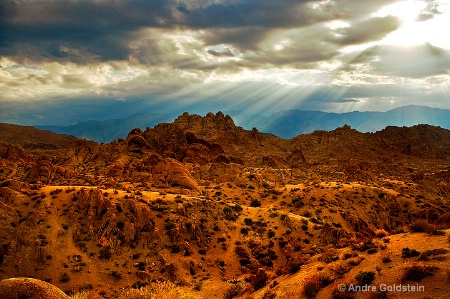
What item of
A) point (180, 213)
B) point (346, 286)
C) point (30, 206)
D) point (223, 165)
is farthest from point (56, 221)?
point (223, 165)

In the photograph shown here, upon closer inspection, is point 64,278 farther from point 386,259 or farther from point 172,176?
point 172,176

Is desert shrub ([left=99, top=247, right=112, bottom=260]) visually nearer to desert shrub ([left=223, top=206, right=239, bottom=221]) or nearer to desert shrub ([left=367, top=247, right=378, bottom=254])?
desert shrub ([left=223, top=206, right=239, bottom=221])

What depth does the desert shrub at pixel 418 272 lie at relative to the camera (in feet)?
43.8

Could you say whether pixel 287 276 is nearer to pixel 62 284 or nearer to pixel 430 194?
pixel 62 284

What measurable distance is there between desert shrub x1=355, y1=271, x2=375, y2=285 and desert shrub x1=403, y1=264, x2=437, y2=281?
147 cm

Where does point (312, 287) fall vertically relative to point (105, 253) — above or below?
above

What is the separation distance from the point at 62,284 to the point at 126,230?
718cm

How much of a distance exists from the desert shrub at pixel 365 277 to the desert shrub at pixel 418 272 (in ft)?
4.81

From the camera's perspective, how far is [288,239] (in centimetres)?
3475

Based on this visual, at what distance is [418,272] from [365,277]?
228 cm

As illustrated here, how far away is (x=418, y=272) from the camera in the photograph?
1351cm

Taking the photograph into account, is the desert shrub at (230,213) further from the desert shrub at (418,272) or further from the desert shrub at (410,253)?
the desert shrub at (418,272)

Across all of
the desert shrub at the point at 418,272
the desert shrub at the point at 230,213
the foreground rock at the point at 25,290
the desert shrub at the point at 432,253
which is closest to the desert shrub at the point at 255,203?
the desert shrub at the point at 230,213

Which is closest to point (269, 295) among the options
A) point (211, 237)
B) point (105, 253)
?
point (211, 237)
